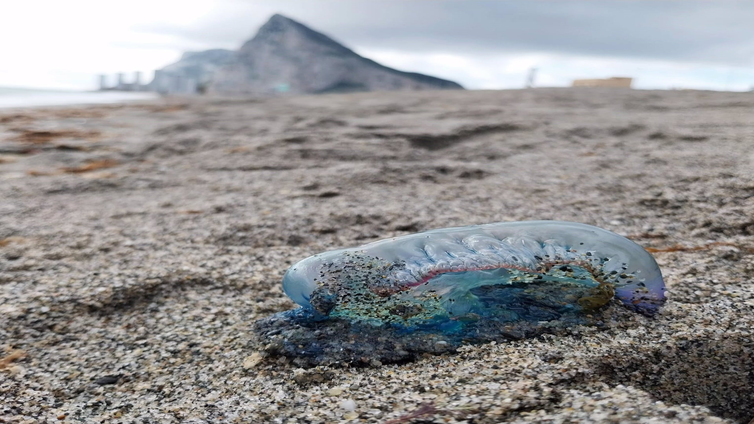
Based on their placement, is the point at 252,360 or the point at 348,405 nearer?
the point at 348,405

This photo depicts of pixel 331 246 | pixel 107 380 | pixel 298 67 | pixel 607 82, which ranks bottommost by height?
pixel 107 380

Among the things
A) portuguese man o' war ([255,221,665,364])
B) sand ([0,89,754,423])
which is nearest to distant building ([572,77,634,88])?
sand ([0,89,754,423])

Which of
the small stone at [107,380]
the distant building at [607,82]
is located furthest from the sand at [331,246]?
the distant building at [607,82]

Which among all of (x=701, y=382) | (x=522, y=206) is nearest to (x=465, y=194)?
(x=522, y=206)

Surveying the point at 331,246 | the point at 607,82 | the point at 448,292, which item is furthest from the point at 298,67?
the point at 448,292

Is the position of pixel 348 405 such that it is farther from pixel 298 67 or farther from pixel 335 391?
pixel 298 67

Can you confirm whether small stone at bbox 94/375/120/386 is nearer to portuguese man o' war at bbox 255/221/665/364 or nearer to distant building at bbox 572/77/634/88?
portuguese man o' war at bbox 255/221/665/364

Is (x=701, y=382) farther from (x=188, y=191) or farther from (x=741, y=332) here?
(x=188, y=191)
